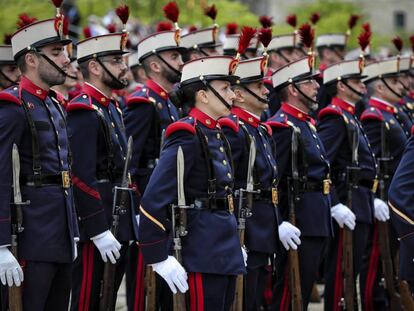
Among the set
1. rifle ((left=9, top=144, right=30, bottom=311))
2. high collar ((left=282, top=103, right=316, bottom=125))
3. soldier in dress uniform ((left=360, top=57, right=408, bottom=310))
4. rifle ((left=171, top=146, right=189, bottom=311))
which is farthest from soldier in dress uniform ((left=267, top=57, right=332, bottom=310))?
rifle ((left=9, top=144, right=30, bottom=311))

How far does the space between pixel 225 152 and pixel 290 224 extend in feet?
5.02

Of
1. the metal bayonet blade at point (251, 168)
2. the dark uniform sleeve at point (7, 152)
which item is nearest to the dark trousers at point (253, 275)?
the metal bayonet blade at point (251, 168)

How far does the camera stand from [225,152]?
22.8ft

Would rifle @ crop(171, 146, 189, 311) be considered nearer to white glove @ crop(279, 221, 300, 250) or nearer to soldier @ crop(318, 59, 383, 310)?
white glove @ crop(279, 221, 300, 250)

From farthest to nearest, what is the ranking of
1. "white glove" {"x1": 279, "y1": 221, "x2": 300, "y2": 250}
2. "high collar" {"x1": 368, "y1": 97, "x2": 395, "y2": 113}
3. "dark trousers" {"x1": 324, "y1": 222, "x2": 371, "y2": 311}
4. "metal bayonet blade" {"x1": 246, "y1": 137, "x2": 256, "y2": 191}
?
"high collar" {"x1": 368, "y1": 97, "x2": 395, "y2": 113}, "dark trousers" {"x1": 324, "y1": 222, "x2": 371, "y2": 311}, "white glove" {"x1": 279, "y1": 221, "x2": 300, "y2": 250}, "metal bayonet blade" {"x1": 246, "y1": 137, "x2": 256, "y2": 191}

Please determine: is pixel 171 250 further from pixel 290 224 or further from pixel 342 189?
pixel 342 189

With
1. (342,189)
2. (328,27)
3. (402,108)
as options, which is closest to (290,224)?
(342,189)

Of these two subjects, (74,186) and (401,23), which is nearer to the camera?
(74,186)

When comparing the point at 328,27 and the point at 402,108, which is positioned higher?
the point at 328,27

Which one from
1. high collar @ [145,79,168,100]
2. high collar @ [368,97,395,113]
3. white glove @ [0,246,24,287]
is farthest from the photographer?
high collar @ [368,97,395,113]

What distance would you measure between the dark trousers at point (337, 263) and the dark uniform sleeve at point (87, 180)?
2.37 m

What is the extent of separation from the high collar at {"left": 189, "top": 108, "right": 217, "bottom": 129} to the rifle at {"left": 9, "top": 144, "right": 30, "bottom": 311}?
1099 millimetres

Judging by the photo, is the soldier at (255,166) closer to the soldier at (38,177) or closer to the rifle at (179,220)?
the rifle at (179,220)

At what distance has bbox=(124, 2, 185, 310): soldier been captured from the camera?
27.9 ft
